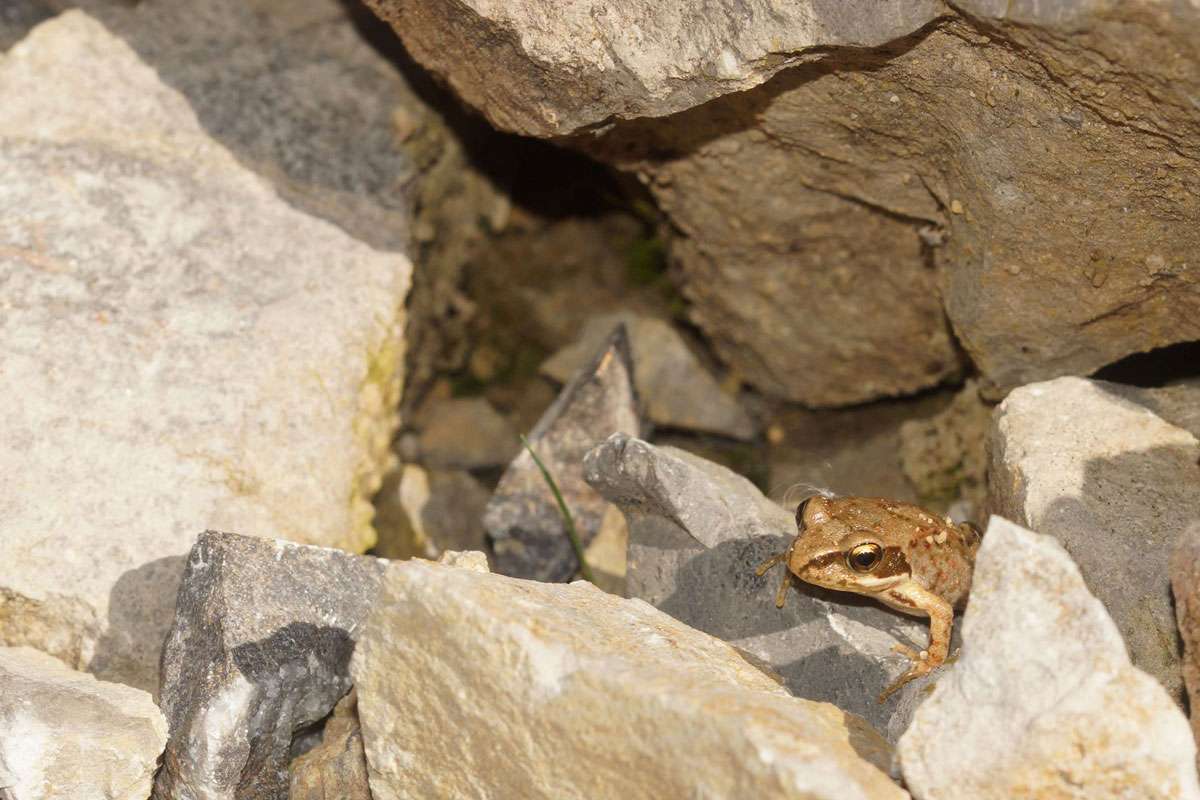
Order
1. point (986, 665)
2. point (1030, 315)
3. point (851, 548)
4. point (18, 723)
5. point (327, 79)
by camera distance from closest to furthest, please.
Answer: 1. point (986, 665)
2. point (18, 723)
3. point (851, 548)
4. point (1030, 315)
5. point (327, 79)

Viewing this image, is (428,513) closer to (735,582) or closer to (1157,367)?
(735,582)

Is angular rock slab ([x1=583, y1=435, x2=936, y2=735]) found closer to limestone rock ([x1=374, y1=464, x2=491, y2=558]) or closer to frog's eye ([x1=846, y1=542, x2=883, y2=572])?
frog's eye ([x1=846, y1=542, x2=883, y2=572])

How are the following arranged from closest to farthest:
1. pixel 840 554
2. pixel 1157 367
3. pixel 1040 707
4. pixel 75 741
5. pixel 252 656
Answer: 1. pixel 1040 707
2. pixel 75 741
3. pixel 252 656
4. pixel 840 554
5. pixel 1157 367

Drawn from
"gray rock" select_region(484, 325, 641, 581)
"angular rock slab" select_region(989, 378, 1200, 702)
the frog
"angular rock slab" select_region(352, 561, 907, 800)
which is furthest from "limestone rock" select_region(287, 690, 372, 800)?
"angular rock slab" select_region(989, 378, 1200, 702)

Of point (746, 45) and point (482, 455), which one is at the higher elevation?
point (746, 45)

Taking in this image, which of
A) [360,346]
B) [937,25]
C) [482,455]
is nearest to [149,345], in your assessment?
[360,346]

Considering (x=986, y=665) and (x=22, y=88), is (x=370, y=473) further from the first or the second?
(x=986, y=665)

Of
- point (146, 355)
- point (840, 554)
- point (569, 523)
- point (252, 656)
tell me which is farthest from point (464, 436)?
point (840, 554)
